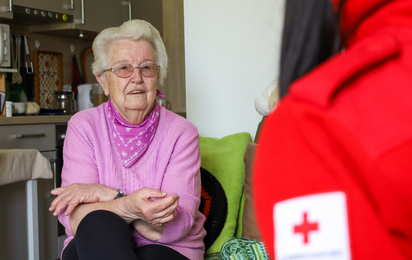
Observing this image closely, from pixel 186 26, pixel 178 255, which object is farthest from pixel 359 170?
pixel 186 26

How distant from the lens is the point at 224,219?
1566 mm

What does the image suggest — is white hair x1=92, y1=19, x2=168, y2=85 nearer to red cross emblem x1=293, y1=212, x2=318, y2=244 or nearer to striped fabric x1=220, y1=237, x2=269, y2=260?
striped fabric x1=220, y1=237, x2=269, y2=260

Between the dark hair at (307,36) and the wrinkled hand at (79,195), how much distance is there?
106cm

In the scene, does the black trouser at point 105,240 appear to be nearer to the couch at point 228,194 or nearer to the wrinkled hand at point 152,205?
the wrinkled hand at point 152,205

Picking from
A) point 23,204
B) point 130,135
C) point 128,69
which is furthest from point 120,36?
point 23,204

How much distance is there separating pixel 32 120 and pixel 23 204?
57 centimetres

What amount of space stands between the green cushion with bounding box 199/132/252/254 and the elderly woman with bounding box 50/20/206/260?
15 centimetres

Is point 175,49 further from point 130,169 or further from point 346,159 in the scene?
point 346,159

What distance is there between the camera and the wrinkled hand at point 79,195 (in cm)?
128

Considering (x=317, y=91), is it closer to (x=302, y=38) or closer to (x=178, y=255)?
(x=302, y=38)

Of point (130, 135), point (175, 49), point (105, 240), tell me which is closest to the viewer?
point (105, 240)

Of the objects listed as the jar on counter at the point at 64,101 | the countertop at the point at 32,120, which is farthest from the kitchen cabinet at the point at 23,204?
the jar on counter at the point at 64,101

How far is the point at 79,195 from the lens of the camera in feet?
4.21

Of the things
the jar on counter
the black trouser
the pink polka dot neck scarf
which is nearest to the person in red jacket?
the black trouser
